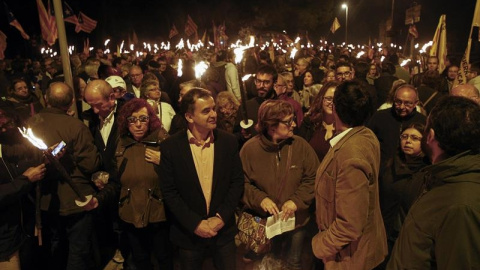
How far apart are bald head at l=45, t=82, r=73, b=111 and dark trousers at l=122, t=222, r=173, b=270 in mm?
1483

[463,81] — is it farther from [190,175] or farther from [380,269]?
[190,175]

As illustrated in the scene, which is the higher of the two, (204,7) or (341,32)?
(204,7)

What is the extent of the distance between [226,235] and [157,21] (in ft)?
127

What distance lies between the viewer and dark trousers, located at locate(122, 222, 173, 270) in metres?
4.18

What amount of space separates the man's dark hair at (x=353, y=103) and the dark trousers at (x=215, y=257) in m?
1.71

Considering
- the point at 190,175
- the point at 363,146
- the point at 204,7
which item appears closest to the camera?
the point at 363,146

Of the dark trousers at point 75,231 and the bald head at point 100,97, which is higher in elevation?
the bald head at point 100,97

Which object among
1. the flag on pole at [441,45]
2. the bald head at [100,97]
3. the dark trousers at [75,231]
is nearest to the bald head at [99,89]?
the bald head at [100,97]

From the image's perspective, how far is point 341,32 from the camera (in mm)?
54031

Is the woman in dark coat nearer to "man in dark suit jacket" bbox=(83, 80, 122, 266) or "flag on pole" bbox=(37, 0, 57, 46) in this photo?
"man in dark suit jacket" bbox=(83, 80, 122, 266)

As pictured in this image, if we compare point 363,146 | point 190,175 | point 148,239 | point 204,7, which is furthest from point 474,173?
point 204,7

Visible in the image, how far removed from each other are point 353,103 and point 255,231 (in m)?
1.61

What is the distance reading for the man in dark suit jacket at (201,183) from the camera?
360cm

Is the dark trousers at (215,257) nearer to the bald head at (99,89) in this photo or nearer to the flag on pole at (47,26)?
the bald head at (99,89)
